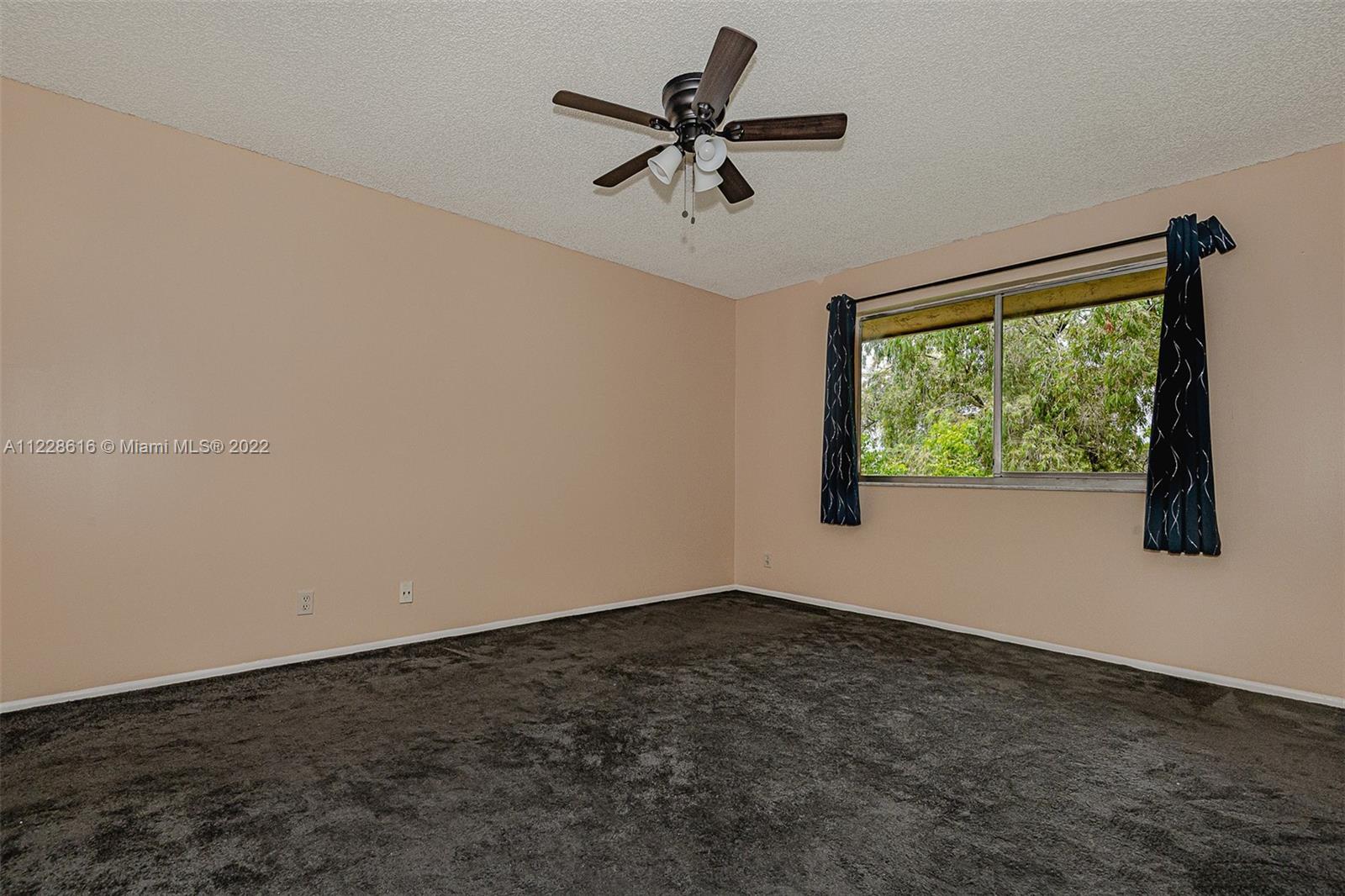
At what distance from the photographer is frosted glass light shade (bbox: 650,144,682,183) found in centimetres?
256

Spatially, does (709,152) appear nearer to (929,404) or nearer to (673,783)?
(673,783)

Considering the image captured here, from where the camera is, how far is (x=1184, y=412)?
11.0 feet

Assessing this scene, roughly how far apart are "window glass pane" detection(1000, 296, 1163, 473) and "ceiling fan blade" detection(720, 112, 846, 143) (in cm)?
240

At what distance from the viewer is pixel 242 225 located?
3387mm

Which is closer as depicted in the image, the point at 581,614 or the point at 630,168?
the point at 630,168

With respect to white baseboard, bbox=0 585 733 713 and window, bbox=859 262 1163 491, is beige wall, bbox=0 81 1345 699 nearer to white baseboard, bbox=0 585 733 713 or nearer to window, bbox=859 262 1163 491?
white baseboard, bbox=0 585 733 713

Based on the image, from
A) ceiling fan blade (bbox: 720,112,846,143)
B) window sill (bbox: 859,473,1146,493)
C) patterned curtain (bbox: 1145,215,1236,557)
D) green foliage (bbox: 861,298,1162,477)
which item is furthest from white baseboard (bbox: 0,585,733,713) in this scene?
patterned curtain (bbox: 1145,215,1236,557)

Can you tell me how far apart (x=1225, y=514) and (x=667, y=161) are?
324cm

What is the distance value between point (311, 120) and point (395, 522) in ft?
6.88

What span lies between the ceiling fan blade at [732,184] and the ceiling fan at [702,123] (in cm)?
4

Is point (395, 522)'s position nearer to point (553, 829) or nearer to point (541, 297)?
point (541, 297)

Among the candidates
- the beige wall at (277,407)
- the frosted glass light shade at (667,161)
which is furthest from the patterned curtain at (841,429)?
the frosted glass light shade at (667,161)

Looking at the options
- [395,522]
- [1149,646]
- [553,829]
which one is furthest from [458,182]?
[1149,646]

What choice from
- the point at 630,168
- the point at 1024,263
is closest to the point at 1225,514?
the point at 1024,263
